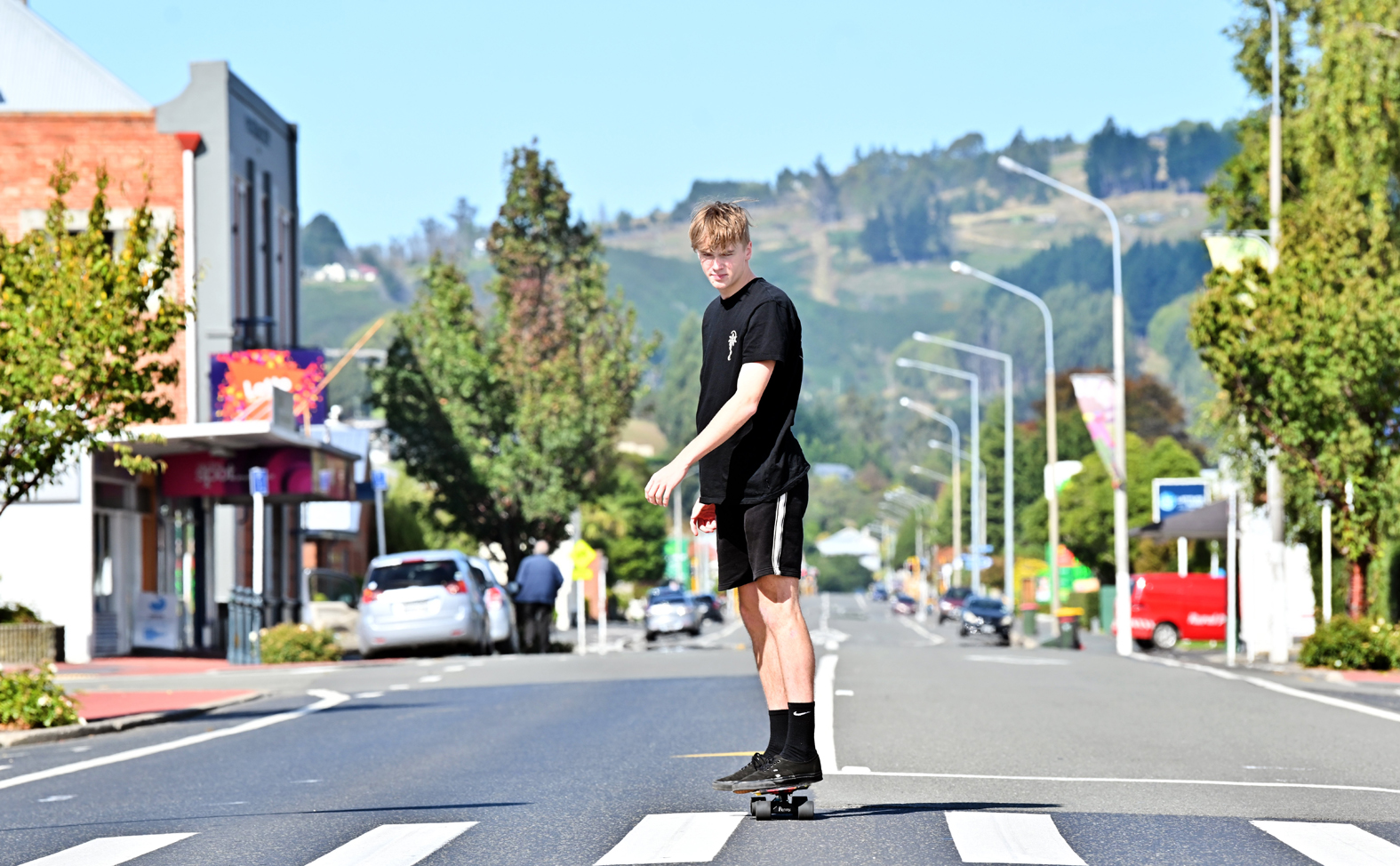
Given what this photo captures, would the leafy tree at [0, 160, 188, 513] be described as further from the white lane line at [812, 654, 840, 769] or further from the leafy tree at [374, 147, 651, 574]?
the leafy tree at [374, 147, 651, 574]

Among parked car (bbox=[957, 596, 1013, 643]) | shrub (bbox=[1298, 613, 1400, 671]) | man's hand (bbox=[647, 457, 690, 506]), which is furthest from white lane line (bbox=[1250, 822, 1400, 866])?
parked car (bbox=[957, 596, 1013, 643])

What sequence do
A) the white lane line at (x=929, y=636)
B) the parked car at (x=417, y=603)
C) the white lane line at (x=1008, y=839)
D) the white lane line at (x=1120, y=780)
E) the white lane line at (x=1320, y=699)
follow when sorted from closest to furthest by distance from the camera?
the white lane line at (x=1008, y=839)
the white lane line at (x=1120, y=780)
the white lane line at (x=1320, y=699)
the parked car at (x=417, y=603)
the white lane line at (x=929, y=636)

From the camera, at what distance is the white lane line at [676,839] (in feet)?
21.8

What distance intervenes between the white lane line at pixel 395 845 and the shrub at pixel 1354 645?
17.5m

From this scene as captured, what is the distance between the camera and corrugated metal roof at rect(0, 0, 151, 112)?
40000mm

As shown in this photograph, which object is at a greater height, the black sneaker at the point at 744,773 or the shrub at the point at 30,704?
the black sneaker at the point at 744,773

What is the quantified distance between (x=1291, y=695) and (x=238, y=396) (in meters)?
25.6

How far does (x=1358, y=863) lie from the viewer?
6.58 m

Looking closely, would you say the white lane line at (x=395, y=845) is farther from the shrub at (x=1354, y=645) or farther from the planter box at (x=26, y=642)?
the planter box at (x=26, y=642)

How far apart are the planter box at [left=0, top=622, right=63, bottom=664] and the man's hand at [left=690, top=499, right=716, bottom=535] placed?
70.5ft

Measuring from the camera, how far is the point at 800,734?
7242 mm

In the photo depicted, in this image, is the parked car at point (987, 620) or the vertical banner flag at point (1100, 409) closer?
the vertical banner flag at point (1100, 409)

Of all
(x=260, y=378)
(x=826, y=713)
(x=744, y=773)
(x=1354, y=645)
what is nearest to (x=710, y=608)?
(x=260, y=378)

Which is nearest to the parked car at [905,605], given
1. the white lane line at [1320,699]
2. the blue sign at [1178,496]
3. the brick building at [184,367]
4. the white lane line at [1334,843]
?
the blue sign at [1178,496]
